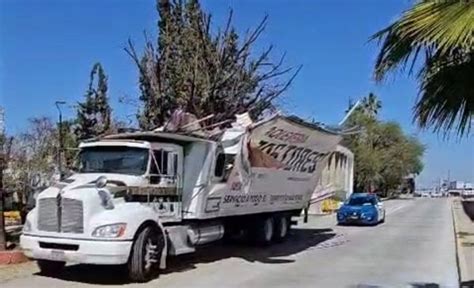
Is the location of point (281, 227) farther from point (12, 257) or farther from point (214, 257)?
point (12, 257)

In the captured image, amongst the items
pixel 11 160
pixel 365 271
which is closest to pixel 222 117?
pixel 365 271

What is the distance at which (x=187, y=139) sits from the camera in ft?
50.0

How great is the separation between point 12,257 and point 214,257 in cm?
468

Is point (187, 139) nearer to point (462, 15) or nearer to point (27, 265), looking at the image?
point (27, 265)

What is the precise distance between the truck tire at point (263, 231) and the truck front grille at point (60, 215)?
25.6 feet

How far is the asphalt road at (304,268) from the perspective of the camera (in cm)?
1265

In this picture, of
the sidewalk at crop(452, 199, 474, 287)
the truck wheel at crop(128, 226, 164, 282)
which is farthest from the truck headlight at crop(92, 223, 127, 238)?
the sidewalk at crop(452, 199, 474, 287)

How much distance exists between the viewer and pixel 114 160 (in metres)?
14.2

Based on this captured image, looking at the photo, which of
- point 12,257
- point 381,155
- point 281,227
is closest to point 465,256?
point 281,227

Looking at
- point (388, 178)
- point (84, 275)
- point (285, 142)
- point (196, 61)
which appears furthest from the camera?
point (388, 178)

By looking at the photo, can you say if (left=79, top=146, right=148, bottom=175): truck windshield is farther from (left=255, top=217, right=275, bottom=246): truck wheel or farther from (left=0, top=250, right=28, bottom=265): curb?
(left=255, top=217, right=275, bottom=246): truck wheel

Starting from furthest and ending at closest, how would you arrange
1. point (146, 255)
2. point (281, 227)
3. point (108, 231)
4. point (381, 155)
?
point (381, 155) < point (281, 227) < point (146, 255) < point (108, 231)

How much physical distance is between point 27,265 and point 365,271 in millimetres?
7033

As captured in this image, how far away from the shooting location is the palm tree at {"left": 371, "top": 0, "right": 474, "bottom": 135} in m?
6.27
